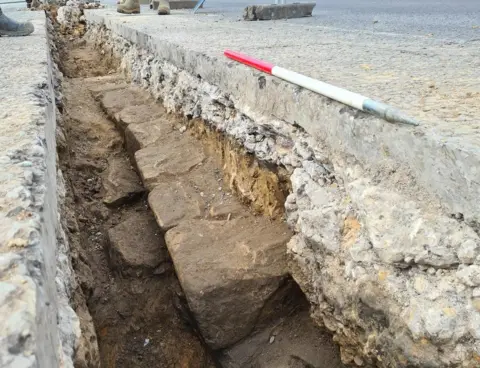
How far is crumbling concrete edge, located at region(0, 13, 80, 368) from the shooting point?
26.2 inches

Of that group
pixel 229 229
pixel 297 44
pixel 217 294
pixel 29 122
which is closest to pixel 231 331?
pixel 217 294

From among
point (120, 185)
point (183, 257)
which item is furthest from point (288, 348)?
point (120, 185)

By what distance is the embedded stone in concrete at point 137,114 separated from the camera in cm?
286

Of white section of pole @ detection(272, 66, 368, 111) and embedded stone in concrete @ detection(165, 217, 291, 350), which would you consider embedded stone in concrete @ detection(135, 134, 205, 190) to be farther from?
white section of pole @ detection(272, 66, 368, 111)

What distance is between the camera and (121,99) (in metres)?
3.31

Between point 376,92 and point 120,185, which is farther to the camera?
point 120,185

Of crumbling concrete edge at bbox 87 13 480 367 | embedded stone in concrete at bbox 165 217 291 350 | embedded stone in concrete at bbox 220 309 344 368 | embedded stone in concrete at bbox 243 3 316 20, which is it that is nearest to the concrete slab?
crumbling concrete edge at bbox 87 13 480 367

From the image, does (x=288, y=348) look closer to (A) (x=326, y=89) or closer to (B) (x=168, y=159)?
(A) (x=326, y=89)

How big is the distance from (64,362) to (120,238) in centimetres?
124

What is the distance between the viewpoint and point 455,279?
1.01 m

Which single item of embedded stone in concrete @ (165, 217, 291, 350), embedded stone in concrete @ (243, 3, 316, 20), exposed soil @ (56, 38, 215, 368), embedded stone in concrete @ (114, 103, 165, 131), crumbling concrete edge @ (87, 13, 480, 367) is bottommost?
exposed soil @ (56, 38, 215, 368)

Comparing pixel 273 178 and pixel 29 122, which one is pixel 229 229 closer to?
pixel 273 178

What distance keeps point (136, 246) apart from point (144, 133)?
0.85 m

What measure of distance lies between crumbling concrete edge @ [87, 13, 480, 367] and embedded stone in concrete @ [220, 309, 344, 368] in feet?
0.27
